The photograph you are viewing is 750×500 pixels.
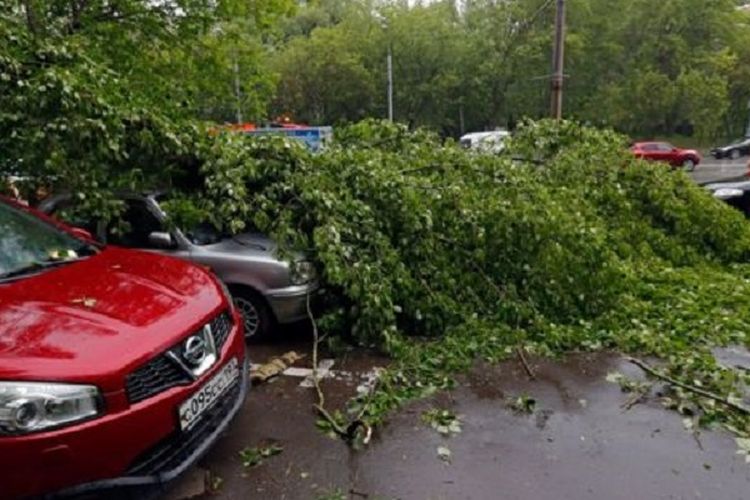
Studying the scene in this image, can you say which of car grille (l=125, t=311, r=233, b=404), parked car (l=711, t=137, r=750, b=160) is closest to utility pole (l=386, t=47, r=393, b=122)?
parked car (l=711, t=137, r=750, b=160)

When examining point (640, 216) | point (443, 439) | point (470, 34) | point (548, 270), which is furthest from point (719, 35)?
point (443, 439)

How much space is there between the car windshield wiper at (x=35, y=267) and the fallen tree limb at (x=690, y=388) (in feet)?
12.3

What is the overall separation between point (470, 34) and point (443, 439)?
119 feet

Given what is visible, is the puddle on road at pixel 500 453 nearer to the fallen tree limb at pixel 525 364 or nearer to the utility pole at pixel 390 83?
the fallen tree limb at pixel 525 364

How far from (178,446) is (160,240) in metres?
2.74

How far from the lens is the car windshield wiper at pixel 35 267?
305 centimetres

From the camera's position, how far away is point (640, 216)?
7180 mm

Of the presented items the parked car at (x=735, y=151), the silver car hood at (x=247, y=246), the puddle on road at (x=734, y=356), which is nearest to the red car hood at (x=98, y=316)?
the silver car hood at (x=247, y=246)

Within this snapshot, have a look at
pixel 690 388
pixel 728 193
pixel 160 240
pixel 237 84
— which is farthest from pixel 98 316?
pixel 728 193

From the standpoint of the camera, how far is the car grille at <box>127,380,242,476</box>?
8.30 feet

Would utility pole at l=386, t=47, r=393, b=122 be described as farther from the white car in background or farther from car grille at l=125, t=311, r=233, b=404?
car grille at l=125, t=311, r=233, b=404

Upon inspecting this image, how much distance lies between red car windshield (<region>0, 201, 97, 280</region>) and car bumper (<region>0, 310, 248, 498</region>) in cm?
113

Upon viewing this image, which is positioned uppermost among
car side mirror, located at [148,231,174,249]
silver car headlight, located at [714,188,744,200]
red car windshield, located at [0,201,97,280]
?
red car windshield, located at [0,201,97,280]

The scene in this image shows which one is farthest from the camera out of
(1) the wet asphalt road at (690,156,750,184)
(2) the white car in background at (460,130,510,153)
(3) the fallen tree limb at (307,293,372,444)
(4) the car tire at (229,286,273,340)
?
(1) the wet asphalt road at (690,156,750,184)
